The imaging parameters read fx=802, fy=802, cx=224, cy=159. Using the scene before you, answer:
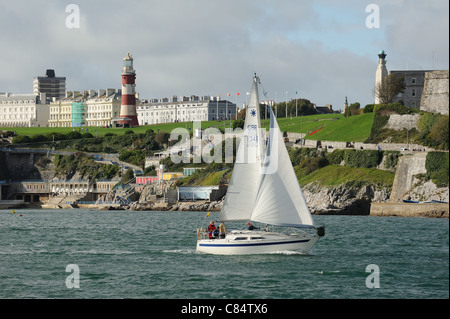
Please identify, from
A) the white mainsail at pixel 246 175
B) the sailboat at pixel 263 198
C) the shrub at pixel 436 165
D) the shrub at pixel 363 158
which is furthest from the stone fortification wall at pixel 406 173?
the white mainsail at pixel 246 175

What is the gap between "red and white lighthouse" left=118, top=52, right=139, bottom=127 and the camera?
7067 inches

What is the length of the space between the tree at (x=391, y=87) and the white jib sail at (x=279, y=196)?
84.7 meters

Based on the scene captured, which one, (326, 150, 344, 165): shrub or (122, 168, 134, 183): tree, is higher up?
(326, 150, 344, 165): shrub

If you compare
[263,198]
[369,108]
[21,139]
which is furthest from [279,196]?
[21,139]

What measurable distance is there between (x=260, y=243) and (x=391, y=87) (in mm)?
85651

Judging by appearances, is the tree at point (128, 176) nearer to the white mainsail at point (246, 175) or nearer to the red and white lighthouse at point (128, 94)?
the red and white lighthouse at point (128, 94)

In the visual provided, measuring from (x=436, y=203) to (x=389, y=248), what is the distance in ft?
108

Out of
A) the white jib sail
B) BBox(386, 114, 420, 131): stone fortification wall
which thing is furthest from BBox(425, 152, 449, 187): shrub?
the white jib sail

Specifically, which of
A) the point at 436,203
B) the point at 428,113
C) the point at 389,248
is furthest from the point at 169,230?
the point at 428,113

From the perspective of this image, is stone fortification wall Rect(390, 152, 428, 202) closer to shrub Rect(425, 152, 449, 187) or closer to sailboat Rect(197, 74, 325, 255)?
shrub Rect(425, 152, 449, 187)

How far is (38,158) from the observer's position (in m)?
156

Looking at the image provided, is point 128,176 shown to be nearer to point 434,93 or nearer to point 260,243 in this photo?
point 434,93

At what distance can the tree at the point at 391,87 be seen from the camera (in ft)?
396

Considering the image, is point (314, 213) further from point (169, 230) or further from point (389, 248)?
point (389, 248)
